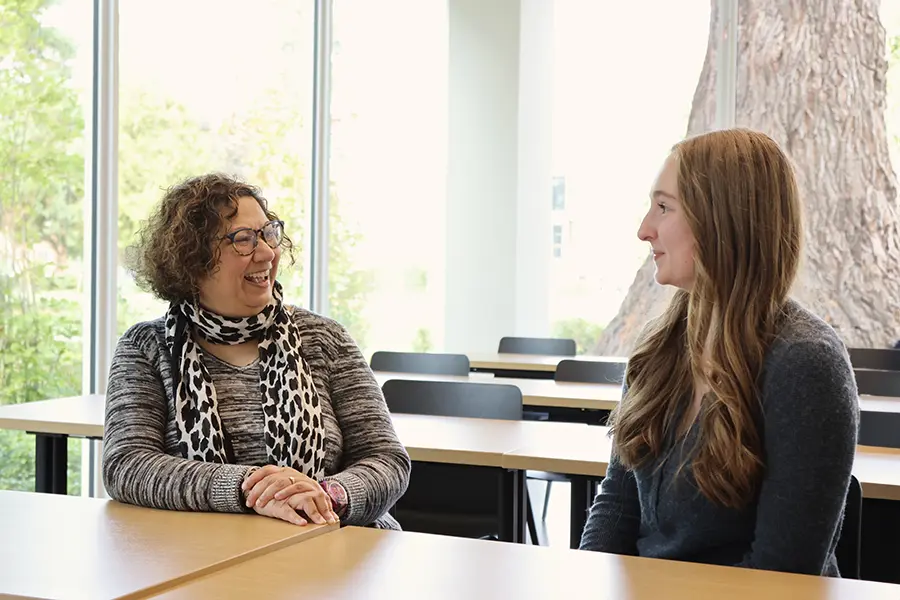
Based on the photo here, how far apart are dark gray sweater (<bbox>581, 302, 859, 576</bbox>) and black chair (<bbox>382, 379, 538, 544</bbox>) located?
131 centimetres

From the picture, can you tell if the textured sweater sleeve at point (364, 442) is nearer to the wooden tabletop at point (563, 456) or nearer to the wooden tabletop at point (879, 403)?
the wooden tabletop at point (563, 456)

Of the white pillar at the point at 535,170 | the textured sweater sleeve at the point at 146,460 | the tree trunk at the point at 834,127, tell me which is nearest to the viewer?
the textured sweater sleeve at the point at 146,460

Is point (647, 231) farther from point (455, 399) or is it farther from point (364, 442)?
point (455, 399)

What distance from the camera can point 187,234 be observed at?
2191 millimetres

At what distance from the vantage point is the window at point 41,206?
397 cm

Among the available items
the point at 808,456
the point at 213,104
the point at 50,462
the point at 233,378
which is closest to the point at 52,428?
the point at 50,462

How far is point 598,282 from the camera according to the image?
6.93 metres

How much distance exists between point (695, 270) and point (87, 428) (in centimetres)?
192

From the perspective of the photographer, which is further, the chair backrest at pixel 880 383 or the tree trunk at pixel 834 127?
the tree trunk at pixel 834 127

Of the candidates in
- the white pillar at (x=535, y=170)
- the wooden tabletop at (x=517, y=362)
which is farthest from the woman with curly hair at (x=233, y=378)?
the white pillar at (x=535, y=170)

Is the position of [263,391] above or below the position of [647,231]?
below

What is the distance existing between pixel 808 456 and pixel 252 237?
3.88ft

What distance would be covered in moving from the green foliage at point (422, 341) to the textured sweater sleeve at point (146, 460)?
4.92 meters

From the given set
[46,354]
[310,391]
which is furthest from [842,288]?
[310,391]
